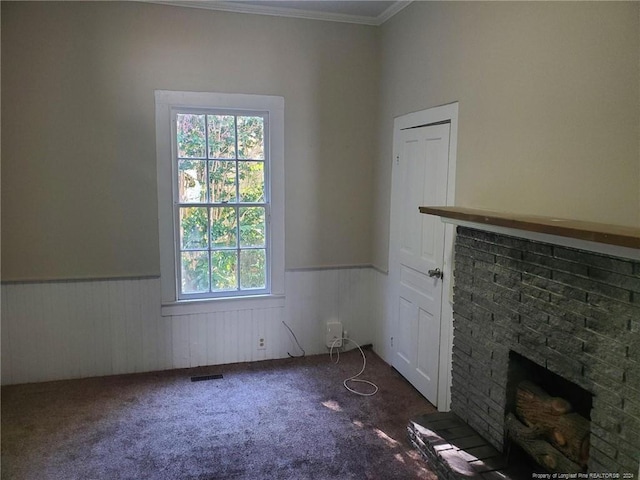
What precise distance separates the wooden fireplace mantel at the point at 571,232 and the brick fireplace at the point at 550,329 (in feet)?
0.21

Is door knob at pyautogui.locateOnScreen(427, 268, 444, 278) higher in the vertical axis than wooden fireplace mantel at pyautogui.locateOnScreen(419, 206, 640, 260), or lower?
lower

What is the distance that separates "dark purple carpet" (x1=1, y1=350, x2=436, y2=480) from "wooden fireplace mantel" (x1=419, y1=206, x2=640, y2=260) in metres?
1.38

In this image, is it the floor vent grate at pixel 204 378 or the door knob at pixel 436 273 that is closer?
the door knob at pixel 436 273

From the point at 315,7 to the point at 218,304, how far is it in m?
2.49

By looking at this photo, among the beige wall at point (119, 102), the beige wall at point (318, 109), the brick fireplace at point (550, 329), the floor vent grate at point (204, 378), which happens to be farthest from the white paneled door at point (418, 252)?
the floor vent grate at point (204, 378)

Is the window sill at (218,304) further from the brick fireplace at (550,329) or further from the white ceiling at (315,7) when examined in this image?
the white ceiling at (315,7)

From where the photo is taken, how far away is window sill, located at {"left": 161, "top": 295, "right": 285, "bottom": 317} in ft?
11.8

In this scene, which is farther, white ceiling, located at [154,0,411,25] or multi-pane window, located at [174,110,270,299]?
multi-pane window, located at [174,110,270,299]

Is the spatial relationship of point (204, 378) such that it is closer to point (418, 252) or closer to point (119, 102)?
point (418, 252)

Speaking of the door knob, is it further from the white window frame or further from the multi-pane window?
the multi-pane window

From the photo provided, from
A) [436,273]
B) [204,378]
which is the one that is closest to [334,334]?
[204,378]

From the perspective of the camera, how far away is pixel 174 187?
3.53m

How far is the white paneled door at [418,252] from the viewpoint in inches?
118

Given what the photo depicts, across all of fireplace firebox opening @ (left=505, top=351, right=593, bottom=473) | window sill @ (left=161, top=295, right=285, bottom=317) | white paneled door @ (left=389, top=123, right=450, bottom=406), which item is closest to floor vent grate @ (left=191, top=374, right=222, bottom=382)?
window sill @ (left=161, top=295, right=285, bottom=317)
